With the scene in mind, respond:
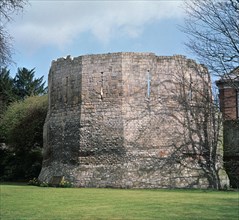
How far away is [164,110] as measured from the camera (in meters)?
22.9

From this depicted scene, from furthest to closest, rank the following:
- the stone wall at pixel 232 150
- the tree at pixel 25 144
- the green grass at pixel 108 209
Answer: the tree at pixel 25 144, the stone wall at pixel 232 150, the green grass at pixel 108 209

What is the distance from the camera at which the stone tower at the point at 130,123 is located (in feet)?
73.3

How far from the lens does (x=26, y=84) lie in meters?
47.8

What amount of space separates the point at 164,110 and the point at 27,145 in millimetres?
12841

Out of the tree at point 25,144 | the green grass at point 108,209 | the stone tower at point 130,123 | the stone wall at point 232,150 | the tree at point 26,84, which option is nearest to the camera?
the green grass at point 108,209

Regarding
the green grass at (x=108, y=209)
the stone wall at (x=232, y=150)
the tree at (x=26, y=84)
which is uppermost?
the tree at (x=26, y=84)

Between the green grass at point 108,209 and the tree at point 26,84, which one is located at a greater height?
the tree at point 26,84

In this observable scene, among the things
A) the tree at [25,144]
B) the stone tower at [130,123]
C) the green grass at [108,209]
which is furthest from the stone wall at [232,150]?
the tree at [25,144]

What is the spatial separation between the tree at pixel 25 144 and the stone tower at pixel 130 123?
332 inches

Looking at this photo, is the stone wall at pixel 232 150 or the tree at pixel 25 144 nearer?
the stone wall at pixel 232 150

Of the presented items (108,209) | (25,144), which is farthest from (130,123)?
(25,144)

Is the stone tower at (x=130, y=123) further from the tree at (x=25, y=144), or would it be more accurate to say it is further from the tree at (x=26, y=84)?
the tree at (x=26, y=84)

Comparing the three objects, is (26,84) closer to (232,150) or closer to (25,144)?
(25,144)

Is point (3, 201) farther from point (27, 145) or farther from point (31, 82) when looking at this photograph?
point (31, 82)
